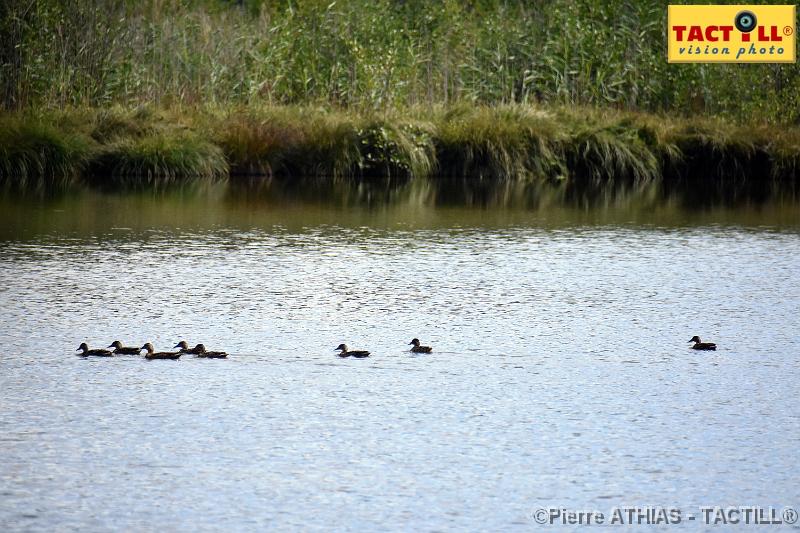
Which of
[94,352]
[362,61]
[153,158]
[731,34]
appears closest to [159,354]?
[94,352]

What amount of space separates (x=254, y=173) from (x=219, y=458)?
56.7ft

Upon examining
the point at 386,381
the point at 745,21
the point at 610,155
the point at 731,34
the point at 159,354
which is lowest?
the point at 386,381

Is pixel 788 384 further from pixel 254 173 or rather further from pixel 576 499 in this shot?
pixel 254 173

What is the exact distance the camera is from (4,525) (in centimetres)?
546

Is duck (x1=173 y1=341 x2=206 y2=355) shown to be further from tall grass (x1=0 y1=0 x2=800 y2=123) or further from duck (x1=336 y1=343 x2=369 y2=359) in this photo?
tall grass (x1=0 y1=0 x2=800 y2=123)

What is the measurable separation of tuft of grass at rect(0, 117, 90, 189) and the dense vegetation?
0.11 ft

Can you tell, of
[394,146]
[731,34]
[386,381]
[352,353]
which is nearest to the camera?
[386,381]

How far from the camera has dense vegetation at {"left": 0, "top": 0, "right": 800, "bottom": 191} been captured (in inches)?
906

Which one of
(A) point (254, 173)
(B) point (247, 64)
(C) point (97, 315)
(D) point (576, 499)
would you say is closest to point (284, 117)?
(A) point (254, 173)

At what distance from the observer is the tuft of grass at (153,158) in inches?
884

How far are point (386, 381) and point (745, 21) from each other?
23526mm

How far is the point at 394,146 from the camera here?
23672 millimetres

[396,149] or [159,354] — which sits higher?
[396,149]

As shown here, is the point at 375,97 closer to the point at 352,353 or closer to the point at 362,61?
the point at 362,61
